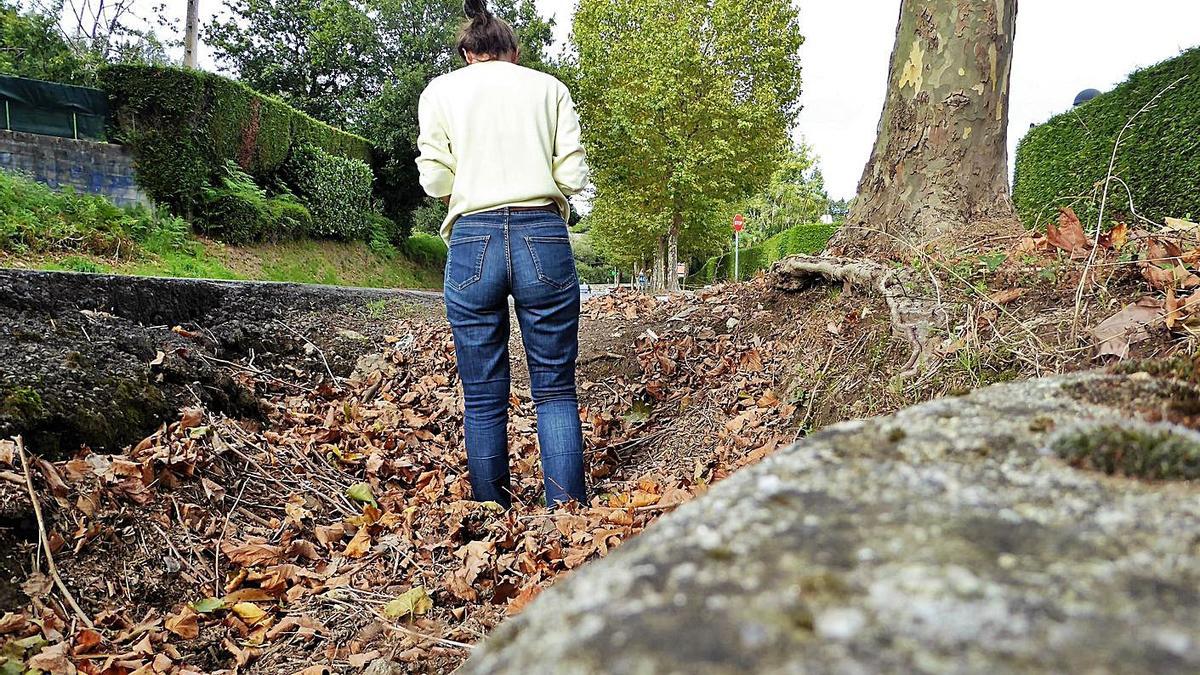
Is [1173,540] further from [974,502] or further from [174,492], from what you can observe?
[174,492]

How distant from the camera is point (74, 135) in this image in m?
11.3

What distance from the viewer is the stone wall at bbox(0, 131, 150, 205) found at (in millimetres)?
10727

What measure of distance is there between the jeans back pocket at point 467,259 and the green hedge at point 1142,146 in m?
4.71

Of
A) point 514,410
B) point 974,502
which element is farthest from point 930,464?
point 514,410

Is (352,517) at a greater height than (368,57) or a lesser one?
lesser

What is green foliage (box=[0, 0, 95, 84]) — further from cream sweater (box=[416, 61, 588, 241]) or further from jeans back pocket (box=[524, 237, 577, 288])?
jeans back pocket (box=[524, 237, 577, 288])

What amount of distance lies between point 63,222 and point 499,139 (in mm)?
9943

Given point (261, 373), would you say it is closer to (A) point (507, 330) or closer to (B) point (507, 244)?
(A) point (507, 330)

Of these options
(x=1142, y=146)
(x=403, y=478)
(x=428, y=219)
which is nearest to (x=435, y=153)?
(x=403, y=478)

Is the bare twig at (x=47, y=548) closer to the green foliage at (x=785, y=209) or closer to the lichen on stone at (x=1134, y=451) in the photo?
the lichen on stone at (x=1134, y=451)

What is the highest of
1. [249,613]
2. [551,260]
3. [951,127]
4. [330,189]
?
[330,189]

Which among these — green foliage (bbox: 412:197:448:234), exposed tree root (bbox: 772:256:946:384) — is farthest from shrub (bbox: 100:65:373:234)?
green foliage (bbox: 412:197:448:234)

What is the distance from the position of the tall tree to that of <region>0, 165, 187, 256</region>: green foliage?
13.0 m

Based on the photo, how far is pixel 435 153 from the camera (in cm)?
293
